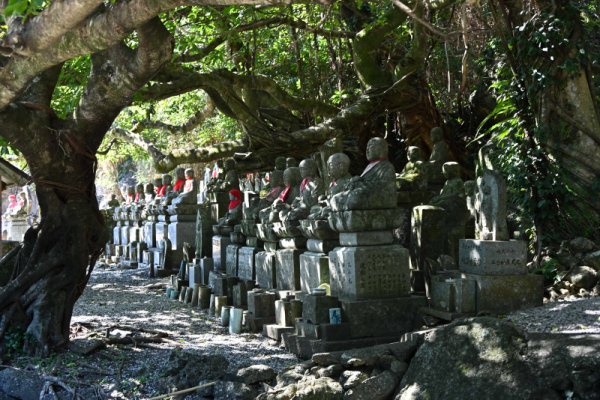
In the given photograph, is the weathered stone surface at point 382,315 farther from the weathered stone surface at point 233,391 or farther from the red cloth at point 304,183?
the red cloth at point 304,183

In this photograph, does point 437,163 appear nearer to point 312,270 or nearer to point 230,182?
point 312,270

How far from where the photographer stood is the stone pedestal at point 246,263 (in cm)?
1091

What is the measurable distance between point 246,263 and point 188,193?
231 inches

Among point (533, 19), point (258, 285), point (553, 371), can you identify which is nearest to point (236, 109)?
point (258, 285)

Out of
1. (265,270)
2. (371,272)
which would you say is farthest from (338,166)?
(265,270)

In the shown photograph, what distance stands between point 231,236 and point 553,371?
798 cm

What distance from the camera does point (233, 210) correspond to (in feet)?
41.7

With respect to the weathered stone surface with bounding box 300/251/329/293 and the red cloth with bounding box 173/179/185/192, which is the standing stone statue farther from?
the red cloth with bounding box 173/179/185/192

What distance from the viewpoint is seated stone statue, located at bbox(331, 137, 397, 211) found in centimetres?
743

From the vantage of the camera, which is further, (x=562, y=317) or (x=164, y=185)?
(x=164, y=185)

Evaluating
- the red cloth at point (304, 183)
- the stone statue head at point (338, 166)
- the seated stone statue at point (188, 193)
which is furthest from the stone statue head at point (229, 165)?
the stone statue head at point (338, 166)

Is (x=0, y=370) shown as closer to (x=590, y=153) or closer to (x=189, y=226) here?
(x=590, y=153)

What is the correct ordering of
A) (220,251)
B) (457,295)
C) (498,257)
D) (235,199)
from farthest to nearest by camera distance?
(235,199) → (220,251) → (498,257) → (457,295)

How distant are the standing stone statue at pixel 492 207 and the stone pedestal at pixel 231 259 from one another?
181 inches
